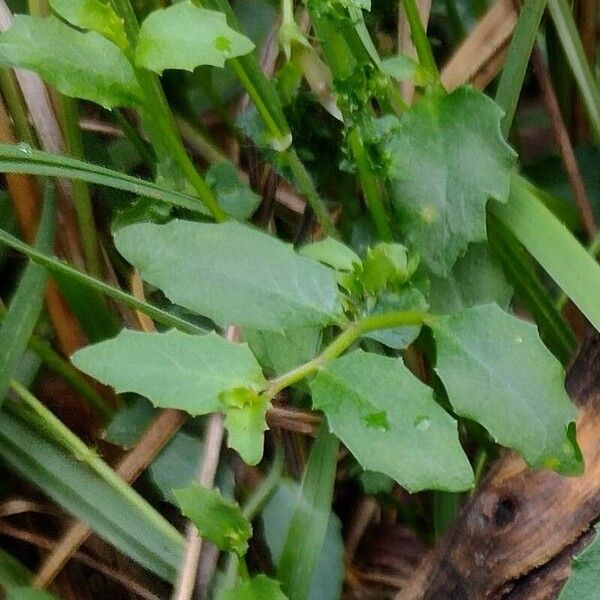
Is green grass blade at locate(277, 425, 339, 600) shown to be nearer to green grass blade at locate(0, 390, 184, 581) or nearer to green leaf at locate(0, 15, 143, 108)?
green grass blade at locate(0, 390, 184, 581)

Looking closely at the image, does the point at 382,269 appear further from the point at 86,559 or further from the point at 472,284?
the point at 86,559

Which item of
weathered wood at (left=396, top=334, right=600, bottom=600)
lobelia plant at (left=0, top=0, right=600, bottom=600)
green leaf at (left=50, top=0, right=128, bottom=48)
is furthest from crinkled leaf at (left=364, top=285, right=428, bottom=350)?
green leaf at (left=50, top=0, right=128, bottom=48)

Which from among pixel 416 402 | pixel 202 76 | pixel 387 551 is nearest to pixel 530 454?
pixel 416 402

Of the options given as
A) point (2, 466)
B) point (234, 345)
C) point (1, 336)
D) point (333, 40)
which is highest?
point (333, 40)

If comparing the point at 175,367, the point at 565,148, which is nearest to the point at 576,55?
the point at 565,148

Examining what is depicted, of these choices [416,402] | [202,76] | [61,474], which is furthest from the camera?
[202,76]

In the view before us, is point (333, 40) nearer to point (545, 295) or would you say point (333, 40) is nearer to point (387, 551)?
point (545, 295)

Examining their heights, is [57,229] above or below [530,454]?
below
